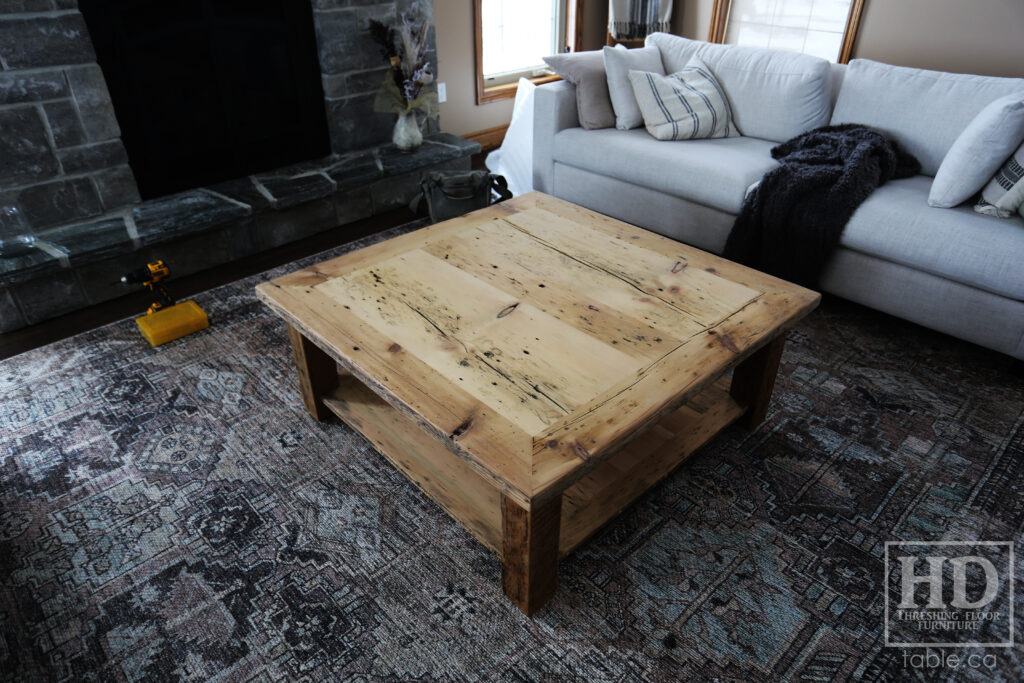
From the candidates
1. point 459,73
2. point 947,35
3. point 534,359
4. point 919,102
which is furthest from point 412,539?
point 947,35

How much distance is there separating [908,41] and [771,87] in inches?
53.3

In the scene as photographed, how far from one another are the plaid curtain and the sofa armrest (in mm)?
1545

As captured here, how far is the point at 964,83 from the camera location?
8.05ft

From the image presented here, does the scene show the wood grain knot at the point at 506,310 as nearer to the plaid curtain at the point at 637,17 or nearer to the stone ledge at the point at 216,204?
the stone ledge at the point at 216,204

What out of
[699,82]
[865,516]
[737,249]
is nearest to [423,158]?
[699,82]

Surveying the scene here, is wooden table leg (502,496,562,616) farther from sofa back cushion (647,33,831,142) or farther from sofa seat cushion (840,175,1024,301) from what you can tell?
sofa back cushion (647,33,831,142)

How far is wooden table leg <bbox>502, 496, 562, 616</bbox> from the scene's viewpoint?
1219 mm

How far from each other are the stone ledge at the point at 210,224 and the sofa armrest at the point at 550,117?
0.51 meters

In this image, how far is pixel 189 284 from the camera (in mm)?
2631

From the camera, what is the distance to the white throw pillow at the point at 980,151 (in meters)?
2.10

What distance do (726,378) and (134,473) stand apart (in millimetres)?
1688

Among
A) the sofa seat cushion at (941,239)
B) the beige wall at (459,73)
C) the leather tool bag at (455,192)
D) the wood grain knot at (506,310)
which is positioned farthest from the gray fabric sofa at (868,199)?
the wood grain knot at (506,310)

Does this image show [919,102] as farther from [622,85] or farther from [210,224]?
[210,224]

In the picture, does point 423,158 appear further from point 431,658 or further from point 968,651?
point 968,651
